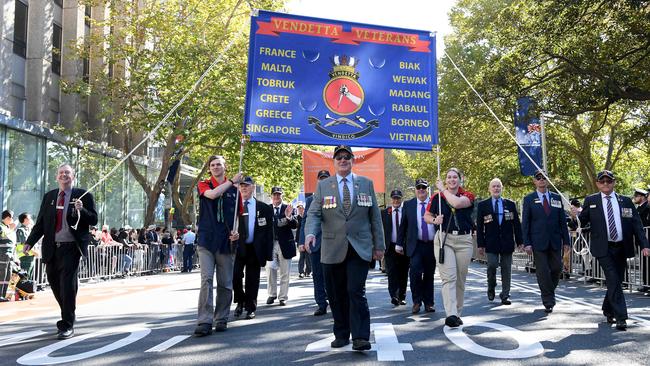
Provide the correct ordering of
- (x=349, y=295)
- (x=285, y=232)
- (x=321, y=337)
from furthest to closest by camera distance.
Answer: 1. (x=285, y=232)
2. (x=321, y=337)
3. (x=349, y=295)

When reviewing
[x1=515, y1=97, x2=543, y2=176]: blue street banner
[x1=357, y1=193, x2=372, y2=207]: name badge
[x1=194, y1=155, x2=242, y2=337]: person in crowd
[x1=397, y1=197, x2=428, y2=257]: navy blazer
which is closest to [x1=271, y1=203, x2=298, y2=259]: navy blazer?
[x1=397, y1=197, x2=428, y2=257]: navy blazer

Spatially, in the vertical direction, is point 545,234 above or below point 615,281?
above

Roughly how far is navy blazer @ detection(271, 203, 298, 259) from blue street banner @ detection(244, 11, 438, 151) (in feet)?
5.17

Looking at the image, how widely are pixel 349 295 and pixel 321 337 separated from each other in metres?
1.09

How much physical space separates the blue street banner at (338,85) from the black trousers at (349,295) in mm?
3549

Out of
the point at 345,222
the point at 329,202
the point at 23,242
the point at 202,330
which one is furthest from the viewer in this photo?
the point at 23,242

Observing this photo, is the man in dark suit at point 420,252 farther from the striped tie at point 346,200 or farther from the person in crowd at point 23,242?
the person in crowd at point 23,242

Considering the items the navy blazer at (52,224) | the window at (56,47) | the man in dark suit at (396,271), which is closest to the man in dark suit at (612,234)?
the man in dark suit at (396,271)

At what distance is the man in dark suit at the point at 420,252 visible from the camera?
9.86 meters

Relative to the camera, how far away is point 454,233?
8.72 metres

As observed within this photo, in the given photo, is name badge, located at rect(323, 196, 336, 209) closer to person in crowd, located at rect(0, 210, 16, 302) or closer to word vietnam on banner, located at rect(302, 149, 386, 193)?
person in crowd, located at rect(0, 210, 16, 302)

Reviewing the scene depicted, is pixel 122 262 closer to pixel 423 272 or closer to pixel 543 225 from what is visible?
pixel 423 272

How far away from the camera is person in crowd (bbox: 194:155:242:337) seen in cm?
786

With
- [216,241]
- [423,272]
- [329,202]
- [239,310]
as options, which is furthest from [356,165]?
[329,202]
